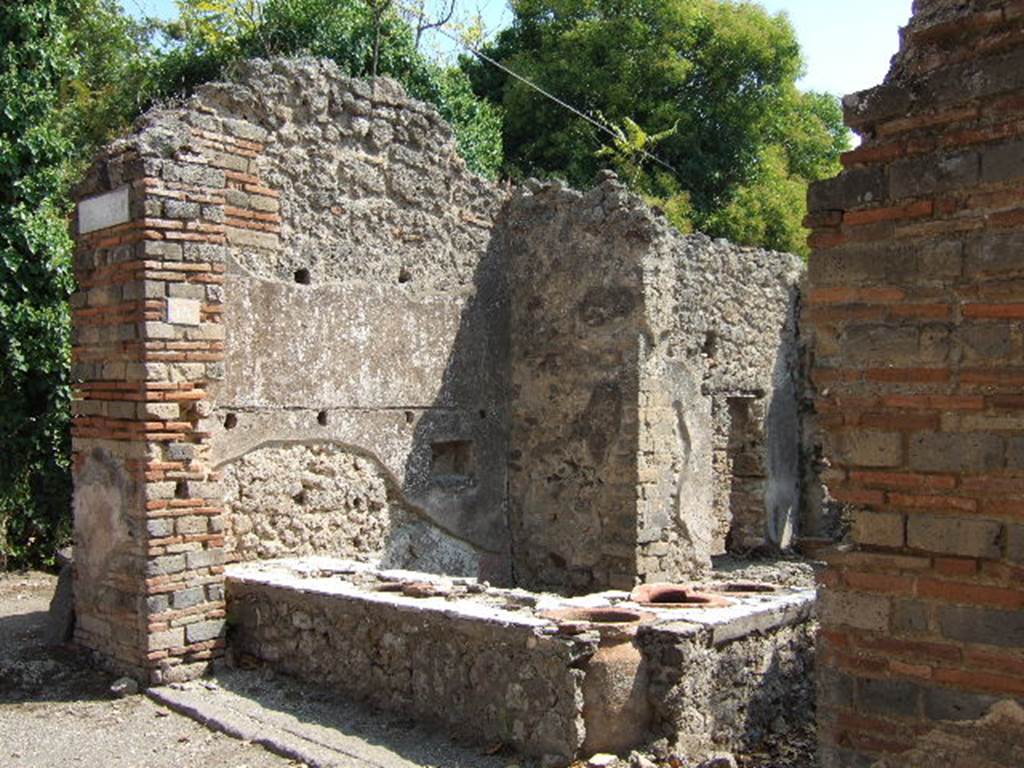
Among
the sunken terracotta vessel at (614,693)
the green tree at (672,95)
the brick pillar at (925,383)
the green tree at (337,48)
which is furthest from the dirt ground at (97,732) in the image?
the green tree at (672,95)

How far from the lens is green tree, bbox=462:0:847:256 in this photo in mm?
18531

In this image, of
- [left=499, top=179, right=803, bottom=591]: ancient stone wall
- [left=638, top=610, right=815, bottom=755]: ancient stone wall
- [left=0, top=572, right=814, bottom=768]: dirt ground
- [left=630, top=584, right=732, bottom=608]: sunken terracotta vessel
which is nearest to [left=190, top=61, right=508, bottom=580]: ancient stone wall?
[left=499, top=179, right=803, bottom=591]: ancient stone wall

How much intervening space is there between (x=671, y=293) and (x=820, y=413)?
4.96 meters

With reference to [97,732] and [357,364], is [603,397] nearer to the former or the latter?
[357,364]

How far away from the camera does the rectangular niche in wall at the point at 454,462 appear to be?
331 inches

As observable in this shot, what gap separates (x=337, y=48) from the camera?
49.3 feet

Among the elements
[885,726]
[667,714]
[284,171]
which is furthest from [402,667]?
[284,171]

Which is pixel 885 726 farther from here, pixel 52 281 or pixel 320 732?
pixel 52 281

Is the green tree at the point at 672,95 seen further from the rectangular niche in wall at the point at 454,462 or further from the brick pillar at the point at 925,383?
the brick pillar at the point at 925,383

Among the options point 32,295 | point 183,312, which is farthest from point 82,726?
point 32,295

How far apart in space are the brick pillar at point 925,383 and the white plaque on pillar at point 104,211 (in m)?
4.42

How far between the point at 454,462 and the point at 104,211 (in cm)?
336

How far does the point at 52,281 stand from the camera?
11.0 metres

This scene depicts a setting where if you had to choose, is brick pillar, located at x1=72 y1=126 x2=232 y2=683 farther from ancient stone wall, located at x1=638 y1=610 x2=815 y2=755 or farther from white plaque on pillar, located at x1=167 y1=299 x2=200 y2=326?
ancient stone wall, located at x1=638 y1=610 x2=815 y2=755
